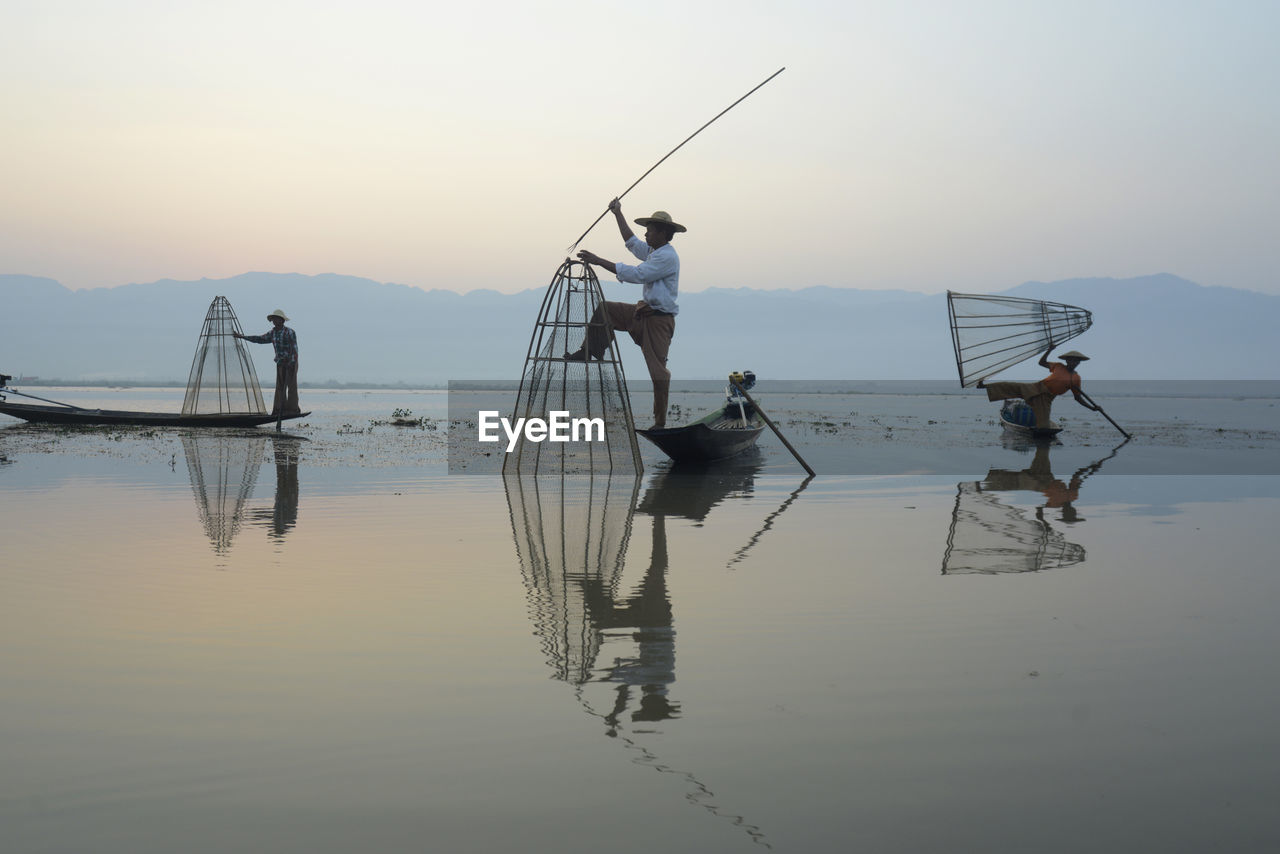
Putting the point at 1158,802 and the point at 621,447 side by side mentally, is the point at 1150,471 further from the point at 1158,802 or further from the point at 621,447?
the point at 1158,802

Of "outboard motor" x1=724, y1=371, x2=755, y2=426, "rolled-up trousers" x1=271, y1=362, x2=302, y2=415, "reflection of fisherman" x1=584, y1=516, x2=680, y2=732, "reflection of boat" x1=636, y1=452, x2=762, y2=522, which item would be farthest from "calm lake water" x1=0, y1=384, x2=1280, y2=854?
"rolled-up trousers" x1=271, y1=362, x2=302, y2=415

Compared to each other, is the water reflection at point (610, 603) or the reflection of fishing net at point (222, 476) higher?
the reflection of fishing net at point (222, 476)

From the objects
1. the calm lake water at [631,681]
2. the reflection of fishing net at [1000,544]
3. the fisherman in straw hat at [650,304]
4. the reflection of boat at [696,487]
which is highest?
the fisherman in straw hat at [650,304]

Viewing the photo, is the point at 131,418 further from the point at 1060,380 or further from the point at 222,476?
the point at 1060,380

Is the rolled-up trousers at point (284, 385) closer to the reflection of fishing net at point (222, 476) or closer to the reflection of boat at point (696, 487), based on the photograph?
the reflection of fishing net at point (222, 476)

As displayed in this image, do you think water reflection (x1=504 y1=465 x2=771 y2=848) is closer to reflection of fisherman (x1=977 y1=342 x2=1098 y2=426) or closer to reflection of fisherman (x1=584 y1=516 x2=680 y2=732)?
reflection of fisherman (x1=584 y1=516 x2=680 y2=732)

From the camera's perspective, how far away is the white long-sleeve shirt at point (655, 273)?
11.4 m

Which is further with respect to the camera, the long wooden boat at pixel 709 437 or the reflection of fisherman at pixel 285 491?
the long wooden boat at pixel 709 437

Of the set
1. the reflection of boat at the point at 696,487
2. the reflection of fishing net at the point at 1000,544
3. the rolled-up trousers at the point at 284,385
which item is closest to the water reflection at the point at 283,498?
the reflection of boat at the point at 696,487

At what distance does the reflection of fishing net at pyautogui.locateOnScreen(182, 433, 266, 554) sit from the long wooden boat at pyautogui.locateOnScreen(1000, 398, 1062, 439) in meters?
14.6

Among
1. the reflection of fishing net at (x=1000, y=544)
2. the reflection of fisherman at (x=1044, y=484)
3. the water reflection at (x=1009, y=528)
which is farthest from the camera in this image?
the reflection of fisherman at (x=1044, y=484)

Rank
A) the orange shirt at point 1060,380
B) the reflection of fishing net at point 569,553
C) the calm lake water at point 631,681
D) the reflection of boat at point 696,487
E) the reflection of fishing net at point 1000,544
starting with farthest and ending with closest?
the orange shirt at point 1060,380, the reflection of boat at point 696,487, the reflection of fishing net at point 1000,544, the reflection of fishing net at point 569,553, the calm lake water at point 631,681

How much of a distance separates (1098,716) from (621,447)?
36.4 feet

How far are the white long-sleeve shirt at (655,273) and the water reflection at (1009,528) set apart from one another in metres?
4.18
